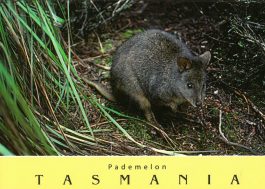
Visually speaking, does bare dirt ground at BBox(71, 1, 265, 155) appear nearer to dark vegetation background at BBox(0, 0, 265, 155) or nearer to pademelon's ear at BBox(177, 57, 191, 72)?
dark vegetation background at BBox(0, 0, 265, 155)

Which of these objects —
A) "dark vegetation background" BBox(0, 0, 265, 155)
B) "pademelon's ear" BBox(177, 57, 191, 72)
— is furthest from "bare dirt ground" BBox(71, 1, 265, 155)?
"pademelon's ear" BBox(177, 57, 191, 72)

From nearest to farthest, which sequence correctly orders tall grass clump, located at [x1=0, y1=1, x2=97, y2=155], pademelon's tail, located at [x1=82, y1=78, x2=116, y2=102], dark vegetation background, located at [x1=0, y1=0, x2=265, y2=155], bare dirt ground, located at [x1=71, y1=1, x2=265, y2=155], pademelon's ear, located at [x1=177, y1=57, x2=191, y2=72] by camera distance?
1. tall grass clump, located at [x1=0, y1=1, x2=97, y2=155]
2. dark vegetation background, located at [x1=0, y1=0, x2=265, y2=155]
3. bare dirt ground, located at [x1=71, y1=1, x2=265, y2=155]
4. pademelon's ear, located at [x1=177, y1=57, x2=191, y2=72]
5. pademelon's tail, located at [x1=82, y1=78, x2=116, y2=102]

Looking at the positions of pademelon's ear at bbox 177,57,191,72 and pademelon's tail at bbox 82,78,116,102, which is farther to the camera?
pademelon's tail at bbox 82,78,116,102

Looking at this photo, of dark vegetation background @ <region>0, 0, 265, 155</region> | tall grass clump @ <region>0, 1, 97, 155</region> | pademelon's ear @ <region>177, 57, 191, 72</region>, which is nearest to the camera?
tall grass clump @ <region>0, 1, 97, 155</region>

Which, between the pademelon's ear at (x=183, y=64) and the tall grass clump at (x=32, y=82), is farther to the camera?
the pademelon's ear at (x=183, y=64)

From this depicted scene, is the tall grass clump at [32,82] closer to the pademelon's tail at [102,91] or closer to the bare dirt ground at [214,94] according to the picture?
the bare dirt ground at [214,94]

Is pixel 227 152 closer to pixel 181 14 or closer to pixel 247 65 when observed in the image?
pixel 247 65

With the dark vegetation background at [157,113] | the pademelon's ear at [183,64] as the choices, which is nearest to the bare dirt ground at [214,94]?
the dark vegetation background at [157,113]
